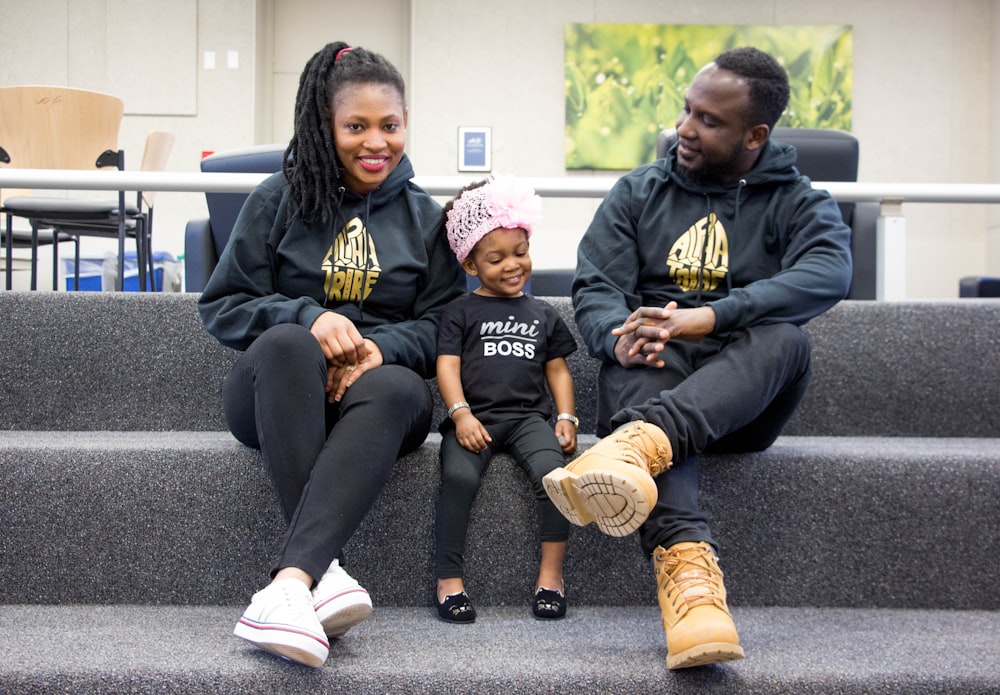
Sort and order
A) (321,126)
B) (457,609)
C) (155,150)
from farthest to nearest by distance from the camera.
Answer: (155,150)
(321,126)
(457,609)

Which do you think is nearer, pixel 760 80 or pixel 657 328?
pixel 657 328

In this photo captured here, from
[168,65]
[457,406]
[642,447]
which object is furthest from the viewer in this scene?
[168,65]

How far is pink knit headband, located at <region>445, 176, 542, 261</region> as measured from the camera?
5.19ft

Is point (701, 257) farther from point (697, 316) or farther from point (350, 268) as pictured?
point (350, 268)

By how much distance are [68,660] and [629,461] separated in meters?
0.75

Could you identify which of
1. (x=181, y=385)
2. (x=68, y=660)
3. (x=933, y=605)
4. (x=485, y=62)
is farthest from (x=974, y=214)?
(x=68, y=660)

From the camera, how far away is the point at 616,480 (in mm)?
1128

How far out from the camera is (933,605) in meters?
1.46

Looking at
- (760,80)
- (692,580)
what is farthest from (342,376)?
(760,80)

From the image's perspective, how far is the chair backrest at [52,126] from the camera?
124 inches

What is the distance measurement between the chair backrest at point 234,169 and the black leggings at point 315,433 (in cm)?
111

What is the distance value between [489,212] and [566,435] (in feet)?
1.33

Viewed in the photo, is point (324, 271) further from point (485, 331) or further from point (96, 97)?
point (96, 97)

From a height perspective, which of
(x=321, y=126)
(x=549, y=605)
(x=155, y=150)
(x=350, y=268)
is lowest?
(x=549, y=605)
